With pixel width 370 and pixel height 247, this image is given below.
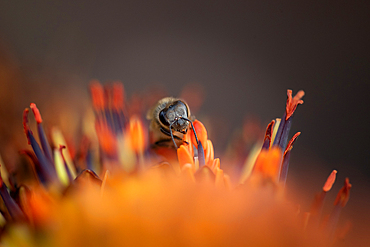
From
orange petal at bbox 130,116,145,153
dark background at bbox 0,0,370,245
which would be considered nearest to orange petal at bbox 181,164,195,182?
orange petal at bbox 130,116,145,153

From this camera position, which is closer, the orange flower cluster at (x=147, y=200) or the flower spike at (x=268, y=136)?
the orange flower cluster at (x=147, y=200)

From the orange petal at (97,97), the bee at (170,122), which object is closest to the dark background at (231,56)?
the orange petal at (97,97)

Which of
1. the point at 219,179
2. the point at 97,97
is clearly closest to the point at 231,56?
the point at 97,97

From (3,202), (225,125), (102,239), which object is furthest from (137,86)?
(102,239)

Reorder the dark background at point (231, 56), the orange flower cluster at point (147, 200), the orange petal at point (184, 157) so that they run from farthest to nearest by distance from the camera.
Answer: the dark background at point (231, 56), the orange petal at point (184, 157), the orange flower cluster at point (147, 200)

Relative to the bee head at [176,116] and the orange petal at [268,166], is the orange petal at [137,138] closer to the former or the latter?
the bee head at [176,116]

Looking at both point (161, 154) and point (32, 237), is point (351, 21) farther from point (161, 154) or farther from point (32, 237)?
point (32, 237)
